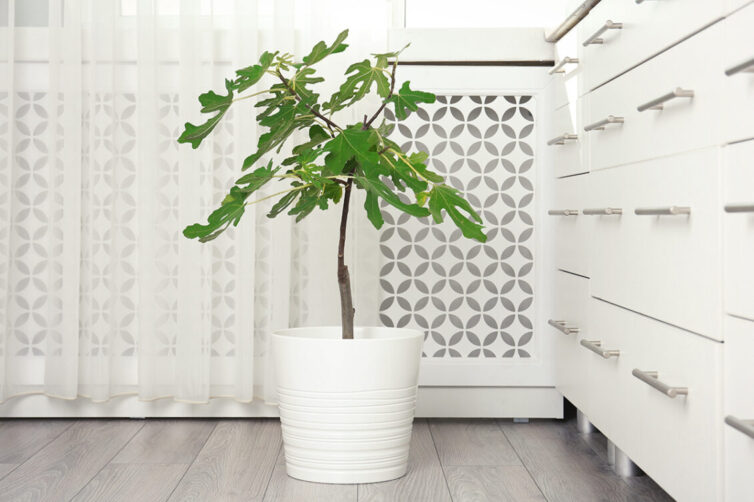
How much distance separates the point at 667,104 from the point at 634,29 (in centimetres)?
21

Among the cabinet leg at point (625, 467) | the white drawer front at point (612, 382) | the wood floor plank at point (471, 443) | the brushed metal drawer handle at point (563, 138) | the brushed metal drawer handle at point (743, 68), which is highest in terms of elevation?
the brushed metal drawer handle at point (563, 138)

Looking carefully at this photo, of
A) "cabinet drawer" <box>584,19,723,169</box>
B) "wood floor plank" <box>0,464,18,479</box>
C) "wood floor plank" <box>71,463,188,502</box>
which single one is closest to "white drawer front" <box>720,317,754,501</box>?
"cabinet drawer" <box>584,19,723,169</box>

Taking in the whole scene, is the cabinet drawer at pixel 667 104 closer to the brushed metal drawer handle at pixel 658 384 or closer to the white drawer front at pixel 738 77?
the white drawer front at pixel 738 77

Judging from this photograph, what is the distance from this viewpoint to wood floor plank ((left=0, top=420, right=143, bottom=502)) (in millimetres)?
1394

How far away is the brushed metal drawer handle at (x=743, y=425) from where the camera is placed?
835 millimetres

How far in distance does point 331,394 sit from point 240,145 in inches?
29.0

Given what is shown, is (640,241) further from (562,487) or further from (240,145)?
(240,145)

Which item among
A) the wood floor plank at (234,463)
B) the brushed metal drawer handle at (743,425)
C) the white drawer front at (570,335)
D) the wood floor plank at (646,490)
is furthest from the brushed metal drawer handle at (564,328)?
the brushed metal drawer handle at (743,425)

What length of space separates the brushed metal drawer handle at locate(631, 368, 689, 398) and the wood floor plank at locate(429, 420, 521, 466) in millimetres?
485

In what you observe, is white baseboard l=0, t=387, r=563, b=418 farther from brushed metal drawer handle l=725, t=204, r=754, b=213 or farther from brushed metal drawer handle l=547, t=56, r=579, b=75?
brushed metal drawer handle l=725, t=204, r=754, b=213

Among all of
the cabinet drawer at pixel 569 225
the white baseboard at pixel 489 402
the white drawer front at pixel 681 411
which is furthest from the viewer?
the white baseboard at pixel 489 402

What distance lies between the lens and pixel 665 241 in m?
1.15

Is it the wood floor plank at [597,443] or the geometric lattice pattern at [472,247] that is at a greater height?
the geometric lattice pattern at [472,247]

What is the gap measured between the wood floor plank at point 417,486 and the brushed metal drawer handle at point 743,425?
2.00 feet
